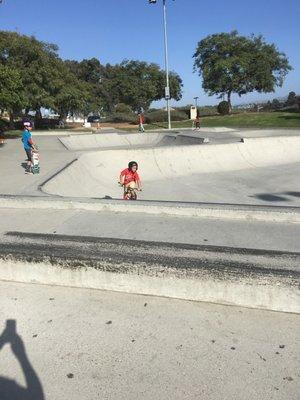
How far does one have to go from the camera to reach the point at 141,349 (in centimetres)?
338

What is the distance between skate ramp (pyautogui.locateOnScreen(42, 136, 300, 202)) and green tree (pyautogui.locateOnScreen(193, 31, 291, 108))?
30.8 m

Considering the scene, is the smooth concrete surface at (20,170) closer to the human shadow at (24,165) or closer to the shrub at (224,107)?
the human shadow at (24,165)

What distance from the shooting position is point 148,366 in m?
3.17

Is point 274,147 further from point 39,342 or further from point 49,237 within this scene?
point 39,342

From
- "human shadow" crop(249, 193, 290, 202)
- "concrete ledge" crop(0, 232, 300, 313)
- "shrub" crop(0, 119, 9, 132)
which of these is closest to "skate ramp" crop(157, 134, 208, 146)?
"human shadow" crop(249, 193, 290, 202)

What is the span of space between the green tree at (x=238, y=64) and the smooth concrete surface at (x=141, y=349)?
48344 millimetres

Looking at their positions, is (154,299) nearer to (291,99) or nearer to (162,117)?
(162,117)

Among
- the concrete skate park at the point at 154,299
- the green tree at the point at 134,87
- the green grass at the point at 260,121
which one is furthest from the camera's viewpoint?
the green tree at the point at 134,87

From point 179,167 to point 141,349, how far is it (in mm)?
14938

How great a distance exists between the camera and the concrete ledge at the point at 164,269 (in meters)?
3.82

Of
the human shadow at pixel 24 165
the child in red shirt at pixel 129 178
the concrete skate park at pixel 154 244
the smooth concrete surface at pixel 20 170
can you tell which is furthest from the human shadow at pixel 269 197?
the human shadow at pixel 24 165

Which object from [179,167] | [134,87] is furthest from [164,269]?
[134,87]

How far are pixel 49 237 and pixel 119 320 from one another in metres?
1.79

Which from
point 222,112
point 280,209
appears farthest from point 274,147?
point 222,112
